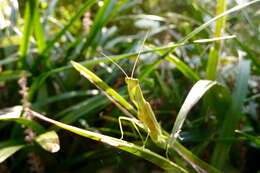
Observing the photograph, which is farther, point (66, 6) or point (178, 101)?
point (66, 6)

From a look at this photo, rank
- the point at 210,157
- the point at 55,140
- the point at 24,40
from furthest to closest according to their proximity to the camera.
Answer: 1. the point at 24,40
2. the point at 210,157
3. the point at 55,140

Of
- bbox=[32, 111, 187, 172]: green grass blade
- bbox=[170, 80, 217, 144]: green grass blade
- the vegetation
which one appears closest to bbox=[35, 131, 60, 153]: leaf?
the vegetation

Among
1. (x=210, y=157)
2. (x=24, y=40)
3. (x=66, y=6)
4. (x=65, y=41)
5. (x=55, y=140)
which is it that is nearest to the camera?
(x=55, y=140)

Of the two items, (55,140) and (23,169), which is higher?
(55,140)

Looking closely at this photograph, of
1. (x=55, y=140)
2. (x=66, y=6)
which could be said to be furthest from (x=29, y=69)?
(x=66, y=6)

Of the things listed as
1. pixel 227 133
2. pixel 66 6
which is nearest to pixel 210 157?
pixel 227 133

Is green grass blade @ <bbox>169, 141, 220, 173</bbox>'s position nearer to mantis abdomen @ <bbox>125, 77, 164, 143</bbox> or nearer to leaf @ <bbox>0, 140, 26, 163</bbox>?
mantis abdomen @ <bbox>125, 77, 164, 143</bbox>

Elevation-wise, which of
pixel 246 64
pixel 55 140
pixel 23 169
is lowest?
pixel 23 169

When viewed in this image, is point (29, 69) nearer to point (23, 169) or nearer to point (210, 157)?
point (23, 169)

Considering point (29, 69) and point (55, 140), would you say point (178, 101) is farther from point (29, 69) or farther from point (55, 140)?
point (29, 69)

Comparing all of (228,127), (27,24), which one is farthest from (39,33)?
(228,127)

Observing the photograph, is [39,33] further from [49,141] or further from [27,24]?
[49,141]
